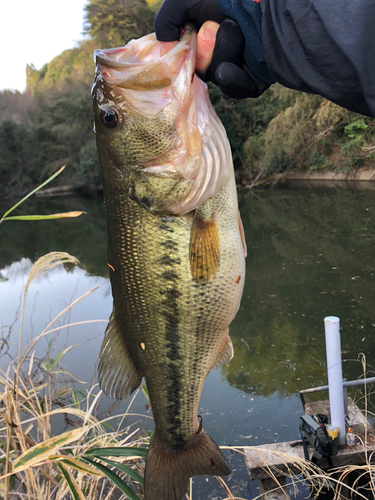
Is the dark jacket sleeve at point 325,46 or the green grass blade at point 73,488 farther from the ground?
the dark jacket sleeve at point 325,46

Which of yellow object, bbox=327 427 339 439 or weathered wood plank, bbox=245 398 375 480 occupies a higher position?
yellow object, bbox=327 427 339 439

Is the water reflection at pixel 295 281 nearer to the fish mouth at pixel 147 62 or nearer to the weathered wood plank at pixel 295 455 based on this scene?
the weathered wood plank at pixel 295 455

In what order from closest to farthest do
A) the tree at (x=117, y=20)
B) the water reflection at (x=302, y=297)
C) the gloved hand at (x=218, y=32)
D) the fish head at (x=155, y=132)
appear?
the gloved hand at (x=218, y=32), the fish head at (x=155, y=132), the water reflection at (x=302, y=297), the tree at (x=117, y=20)

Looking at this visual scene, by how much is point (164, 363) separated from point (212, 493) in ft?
7.29

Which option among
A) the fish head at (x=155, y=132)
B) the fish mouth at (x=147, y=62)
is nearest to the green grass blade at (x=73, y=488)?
the fish head at (x=155, y=132)

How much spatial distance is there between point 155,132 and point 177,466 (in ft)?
4.34

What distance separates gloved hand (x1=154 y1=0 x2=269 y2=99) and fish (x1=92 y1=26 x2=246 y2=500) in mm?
53

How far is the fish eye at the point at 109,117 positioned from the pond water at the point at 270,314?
65.7 inches

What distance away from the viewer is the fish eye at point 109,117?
4.91 ft

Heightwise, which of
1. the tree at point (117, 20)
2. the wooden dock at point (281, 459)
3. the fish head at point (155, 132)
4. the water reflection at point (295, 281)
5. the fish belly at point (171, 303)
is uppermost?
the tree at point (117, 20)

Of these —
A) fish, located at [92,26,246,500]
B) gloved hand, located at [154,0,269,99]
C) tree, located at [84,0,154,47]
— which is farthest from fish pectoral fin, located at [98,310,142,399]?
tree, located at [84,0,154,47]

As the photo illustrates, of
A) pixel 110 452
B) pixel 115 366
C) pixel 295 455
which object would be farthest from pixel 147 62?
pixel 295 455

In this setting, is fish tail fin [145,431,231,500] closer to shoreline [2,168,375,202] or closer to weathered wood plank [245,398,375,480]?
weathered wood plank [245,398,375,480]

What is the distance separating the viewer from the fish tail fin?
149cm
